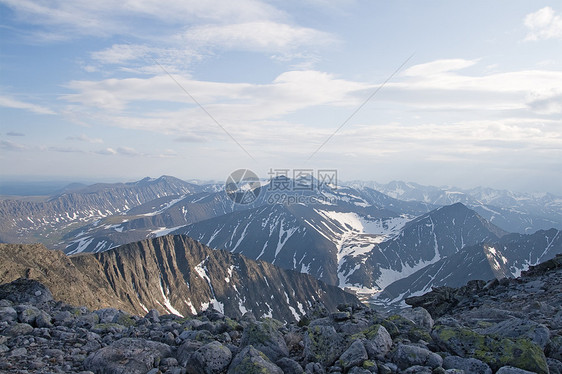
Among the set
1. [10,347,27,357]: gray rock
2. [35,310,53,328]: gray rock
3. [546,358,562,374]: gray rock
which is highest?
[546,358,562,374]: gray rock

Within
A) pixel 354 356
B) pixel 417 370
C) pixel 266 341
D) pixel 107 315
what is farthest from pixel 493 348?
pixel 107 315

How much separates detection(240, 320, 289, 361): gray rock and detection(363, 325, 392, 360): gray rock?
301 cm

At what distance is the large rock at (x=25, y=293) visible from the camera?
20844mm

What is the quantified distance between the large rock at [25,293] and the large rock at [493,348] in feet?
74.5

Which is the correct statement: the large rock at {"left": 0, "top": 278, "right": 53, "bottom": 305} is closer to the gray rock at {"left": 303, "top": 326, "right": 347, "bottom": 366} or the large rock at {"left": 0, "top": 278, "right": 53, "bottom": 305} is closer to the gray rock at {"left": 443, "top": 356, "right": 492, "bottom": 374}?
the gray rock at {"left": 303, "top": 326, "right": 347, "bottom": 366}

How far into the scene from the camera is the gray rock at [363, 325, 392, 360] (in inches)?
441

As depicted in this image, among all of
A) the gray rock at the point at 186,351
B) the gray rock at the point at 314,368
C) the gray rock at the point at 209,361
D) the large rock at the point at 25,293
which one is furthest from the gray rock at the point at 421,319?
the large rock at the point at 25,293

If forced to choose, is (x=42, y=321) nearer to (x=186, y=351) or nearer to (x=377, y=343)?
(x=186, y=351)

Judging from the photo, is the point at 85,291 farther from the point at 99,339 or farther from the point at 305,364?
the point at 305,364

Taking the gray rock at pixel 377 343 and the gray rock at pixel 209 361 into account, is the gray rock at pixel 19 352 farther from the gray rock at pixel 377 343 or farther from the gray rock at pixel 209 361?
the gray rock at pixel 377 343

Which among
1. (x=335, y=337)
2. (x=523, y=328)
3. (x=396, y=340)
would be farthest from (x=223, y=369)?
(x=523, y=328)

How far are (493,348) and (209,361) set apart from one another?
30.5 feet

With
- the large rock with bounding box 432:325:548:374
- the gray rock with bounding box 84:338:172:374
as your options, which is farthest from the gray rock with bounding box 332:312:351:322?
the gray rock with bounding box 84:338:172:374

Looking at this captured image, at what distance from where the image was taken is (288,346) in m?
13.3
